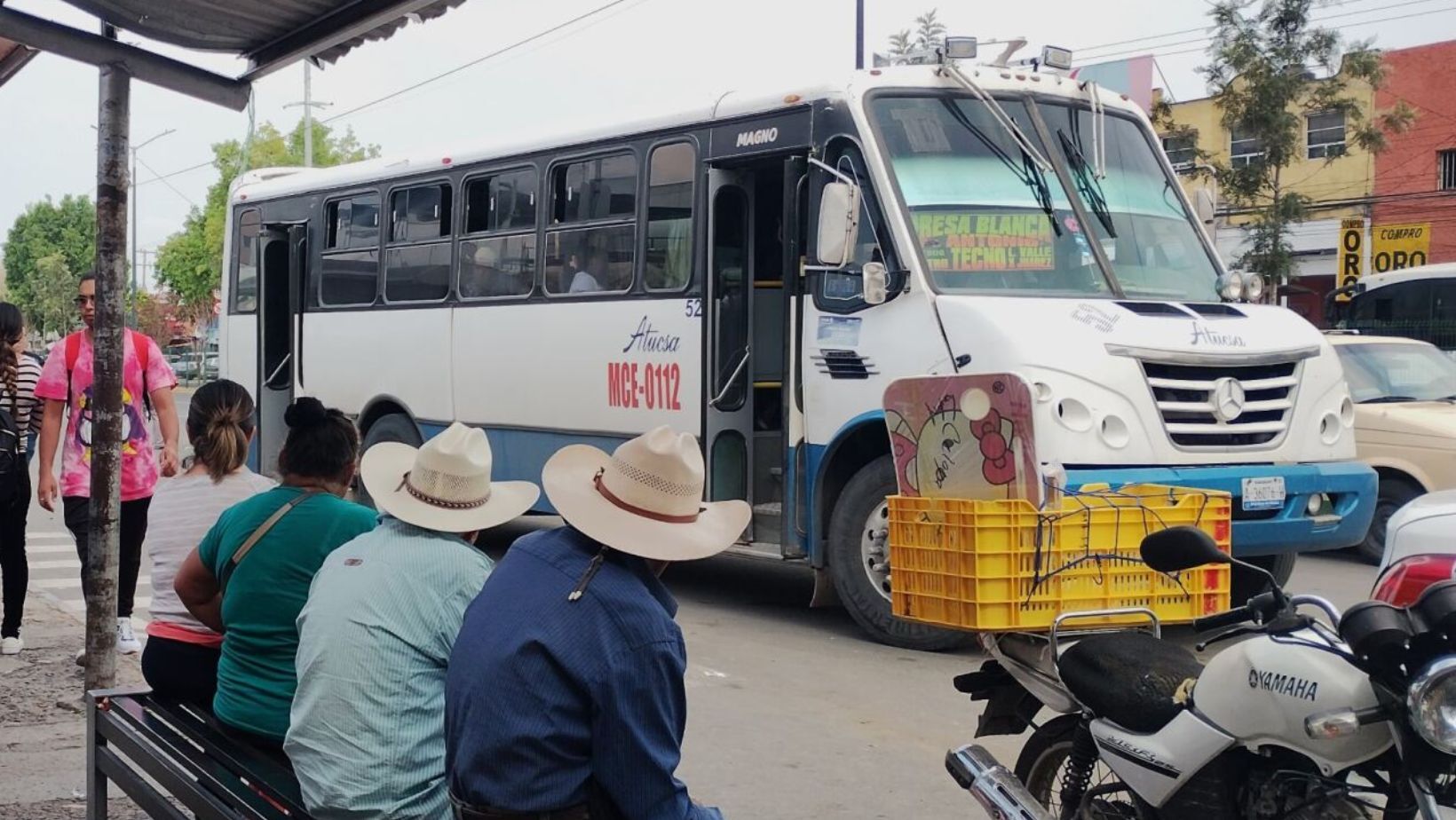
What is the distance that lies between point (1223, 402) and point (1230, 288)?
122 cm

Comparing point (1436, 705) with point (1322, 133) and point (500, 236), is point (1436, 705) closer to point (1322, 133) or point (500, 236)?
point (500, 236)

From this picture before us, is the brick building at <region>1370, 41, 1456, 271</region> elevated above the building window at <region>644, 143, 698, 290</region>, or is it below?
above

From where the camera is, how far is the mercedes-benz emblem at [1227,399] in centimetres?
770

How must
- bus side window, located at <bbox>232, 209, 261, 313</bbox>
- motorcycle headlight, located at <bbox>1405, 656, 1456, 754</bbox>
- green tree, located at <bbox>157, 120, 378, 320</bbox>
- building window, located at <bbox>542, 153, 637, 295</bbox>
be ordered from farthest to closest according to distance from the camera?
green tree, located at <bbox>157, 120, 378, 320</bbox> → bus side window, located at <bbox>232, 209, 261, 313</bbox> → building window, located at <bbox>542, 153, 637, 295</bbox> → motorcycle headlight, located at <bbox>1405, 656, 1456, 754</bbox>

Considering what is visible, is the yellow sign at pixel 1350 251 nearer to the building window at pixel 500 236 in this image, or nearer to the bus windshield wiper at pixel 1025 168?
the building window at pixel 500 236

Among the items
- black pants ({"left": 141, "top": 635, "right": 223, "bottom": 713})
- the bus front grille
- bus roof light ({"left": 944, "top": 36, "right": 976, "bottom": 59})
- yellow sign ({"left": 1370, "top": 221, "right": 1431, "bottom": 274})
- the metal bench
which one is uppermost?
yellow sign ({"left": 1370, "top": 221, "right": 1431, "bottom": 274})

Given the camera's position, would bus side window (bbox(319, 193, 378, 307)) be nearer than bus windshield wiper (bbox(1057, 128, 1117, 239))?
No

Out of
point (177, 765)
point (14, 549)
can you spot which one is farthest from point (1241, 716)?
point (14, 549)

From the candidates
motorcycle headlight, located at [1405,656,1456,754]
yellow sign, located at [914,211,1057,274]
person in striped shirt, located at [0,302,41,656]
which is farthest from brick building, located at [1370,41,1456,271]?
motorcycle headlight, located at [1405,656,1456,754]

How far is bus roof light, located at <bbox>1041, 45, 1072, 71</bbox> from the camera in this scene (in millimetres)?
9070

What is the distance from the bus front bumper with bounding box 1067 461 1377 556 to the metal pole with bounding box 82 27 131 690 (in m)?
4.23

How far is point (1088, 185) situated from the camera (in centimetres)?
871

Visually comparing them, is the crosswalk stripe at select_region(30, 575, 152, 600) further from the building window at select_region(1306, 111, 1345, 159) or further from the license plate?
the building window at select_region(1306, 111, 1345, 159)

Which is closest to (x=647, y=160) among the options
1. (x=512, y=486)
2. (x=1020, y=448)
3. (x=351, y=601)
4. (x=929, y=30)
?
(x=1020, y=448)
